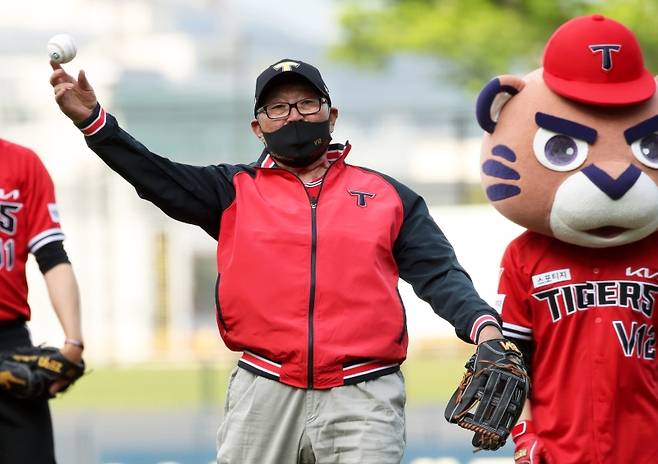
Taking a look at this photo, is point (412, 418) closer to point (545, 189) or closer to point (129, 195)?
point (129, 195)

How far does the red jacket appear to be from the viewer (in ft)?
14.0

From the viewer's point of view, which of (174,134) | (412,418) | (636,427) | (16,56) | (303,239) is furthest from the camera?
(16,56)

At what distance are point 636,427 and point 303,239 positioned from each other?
54.4 inches

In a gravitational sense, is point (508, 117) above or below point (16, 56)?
below

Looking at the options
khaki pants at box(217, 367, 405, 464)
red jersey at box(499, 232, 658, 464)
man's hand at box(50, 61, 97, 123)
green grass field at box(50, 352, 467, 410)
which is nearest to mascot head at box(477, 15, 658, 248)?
red jersey at box(499, 232, 658, 464)

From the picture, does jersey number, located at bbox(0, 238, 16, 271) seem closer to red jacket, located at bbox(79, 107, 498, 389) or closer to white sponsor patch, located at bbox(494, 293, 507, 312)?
red jacket, located at bbox(79, 107, 498, 389)

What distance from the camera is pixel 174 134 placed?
1569 cm

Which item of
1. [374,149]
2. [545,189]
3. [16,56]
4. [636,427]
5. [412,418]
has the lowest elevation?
[412,418]

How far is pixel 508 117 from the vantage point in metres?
4.93

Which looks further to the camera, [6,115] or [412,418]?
[6,115]

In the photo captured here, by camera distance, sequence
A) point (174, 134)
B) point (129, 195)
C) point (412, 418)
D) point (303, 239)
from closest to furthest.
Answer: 1. point (303, 239)
2. point (412, 418)
3. point (174, 134)
4. point (129, 195)

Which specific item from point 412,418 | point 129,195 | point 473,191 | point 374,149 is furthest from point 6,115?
point 412,418

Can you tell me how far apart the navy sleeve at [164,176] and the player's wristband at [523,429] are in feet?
4.13

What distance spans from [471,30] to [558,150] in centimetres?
1453
